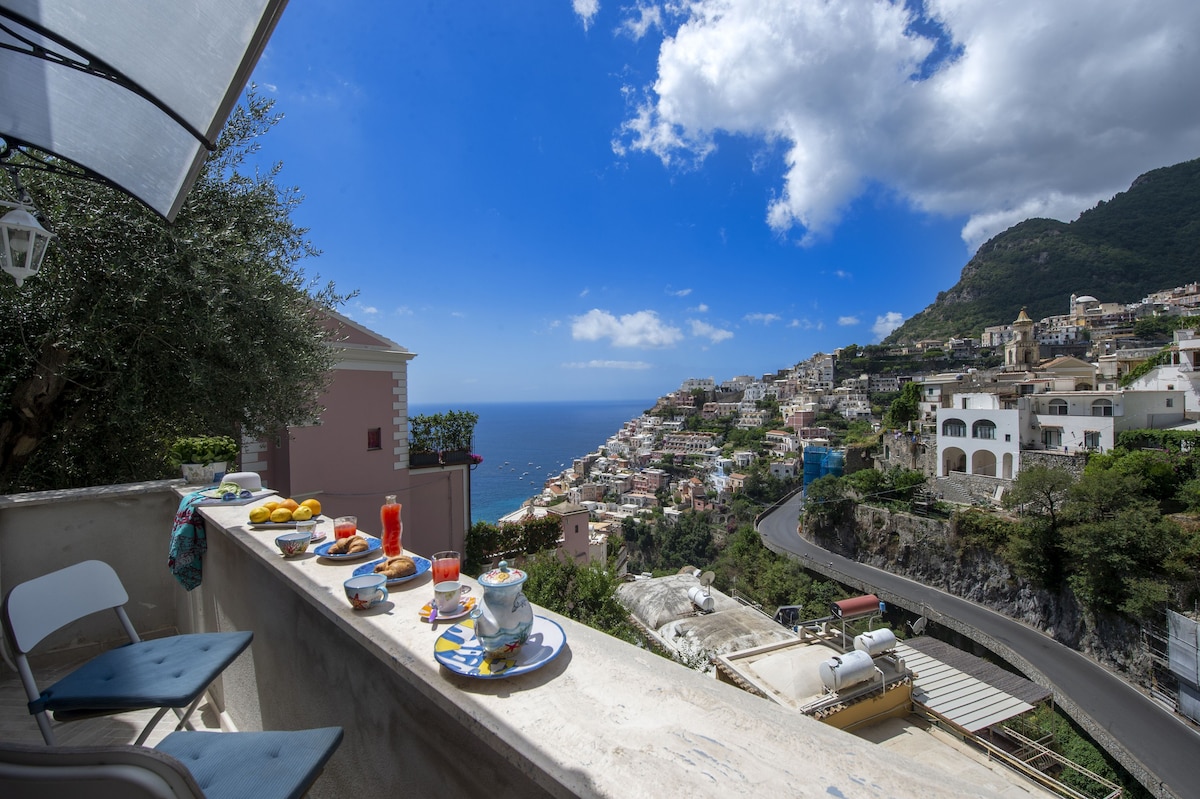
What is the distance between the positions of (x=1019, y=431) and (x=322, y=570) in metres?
23.5

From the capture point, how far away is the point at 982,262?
222 ft

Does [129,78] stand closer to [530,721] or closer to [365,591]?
[365,591]

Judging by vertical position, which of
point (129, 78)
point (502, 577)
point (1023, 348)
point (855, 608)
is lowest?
point (855, 608)

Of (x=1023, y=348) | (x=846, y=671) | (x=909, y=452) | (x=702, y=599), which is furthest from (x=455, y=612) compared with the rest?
(x=1023, y=348)

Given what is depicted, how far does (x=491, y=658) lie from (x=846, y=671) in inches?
255

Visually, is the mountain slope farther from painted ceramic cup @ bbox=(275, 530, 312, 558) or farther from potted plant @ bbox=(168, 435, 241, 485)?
painted ceramic cup @ bbox=(275, 530, 312, 558)

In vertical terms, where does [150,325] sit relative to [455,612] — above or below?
above

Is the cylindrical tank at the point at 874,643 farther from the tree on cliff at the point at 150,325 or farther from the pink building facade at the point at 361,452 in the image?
the tree on cliff at the point at 150,325

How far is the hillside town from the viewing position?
17.6 meters

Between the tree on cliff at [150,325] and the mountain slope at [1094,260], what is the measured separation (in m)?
66.2

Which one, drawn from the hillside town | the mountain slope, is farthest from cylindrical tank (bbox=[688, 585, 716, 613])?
the mountain slope

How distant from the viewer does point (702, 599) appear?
9883 millimetres

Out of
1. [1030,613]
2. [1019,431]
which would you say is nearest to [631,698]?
[1030,613]

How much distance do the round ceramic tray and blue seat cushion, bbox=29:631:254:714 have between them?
0.96 meters
